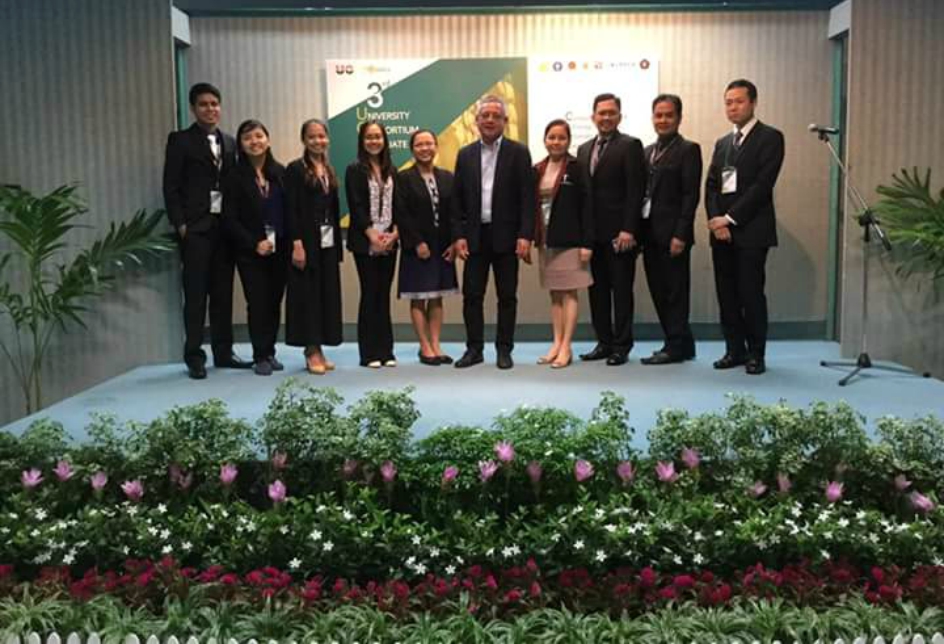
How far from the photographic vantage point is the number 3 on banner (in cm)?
772

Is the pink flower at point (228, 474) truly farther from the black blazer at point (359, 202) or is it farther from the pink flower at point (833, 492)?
the black blazer at point (359, 202)

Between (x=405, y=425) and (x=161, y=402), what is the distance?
2.21m

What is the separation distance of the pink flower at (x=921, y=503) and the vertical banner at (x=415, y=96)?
4.83 metres

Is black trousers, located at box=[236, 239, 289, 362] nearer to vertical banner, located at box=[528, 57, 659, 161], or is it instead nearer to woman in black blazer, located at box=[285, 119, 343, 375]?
woman in black blazer, located at box=[285, 119, 343, 375]

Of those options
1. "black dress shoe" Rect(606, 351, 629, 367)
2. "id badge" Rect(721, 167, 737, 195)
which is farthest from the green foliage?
"black dress shoe" Rect(606, 351, 629, 367)

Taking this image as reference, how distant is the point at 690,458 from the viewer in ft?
11.6

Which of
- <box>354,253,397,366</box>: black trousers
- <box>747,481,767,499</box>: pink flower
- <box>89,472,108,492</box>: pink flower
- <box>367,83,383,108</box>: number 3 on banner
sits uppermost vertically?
<box>367,83,383,108</box>: number 3 on banner

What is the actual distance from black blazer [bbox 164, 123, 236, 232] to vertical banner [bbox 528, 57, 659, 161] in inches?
100

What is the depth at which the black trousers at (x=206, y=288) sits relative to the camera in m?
6.30

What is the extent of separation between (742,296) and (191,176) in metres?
3.43

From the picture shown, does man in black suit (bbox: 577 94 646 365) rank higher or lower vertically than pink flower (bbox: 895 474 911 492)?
higher

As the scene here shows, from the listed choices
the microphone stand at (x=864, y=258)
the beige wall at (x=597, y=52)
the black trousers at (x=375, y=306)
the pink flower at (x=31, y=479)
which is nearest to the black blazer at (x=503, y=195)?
the black trousers at (x=375, y=306)

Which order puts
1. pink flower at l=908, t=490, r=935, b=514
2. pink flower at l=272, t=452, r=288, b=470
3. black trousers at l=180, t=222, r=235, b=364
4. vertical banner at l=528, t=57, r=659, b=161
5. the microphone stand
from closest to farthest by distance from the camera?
pink flower at l=908, t=490, r=935, b=514
pink flower at l=272, t=452, r=288, b=470
the microphone stand
black trousers at l=180, t=222, r=235, b=364
vertical banner at l=528, t=57, r=659, b=161

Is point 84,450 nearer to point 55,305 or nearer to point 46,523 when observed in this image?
point 46,523
